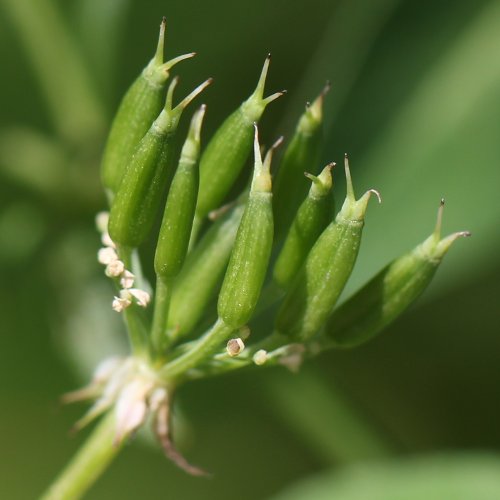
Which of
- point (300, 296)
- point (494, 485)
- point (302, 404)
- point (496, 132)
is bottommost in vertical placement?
point (494, 485)

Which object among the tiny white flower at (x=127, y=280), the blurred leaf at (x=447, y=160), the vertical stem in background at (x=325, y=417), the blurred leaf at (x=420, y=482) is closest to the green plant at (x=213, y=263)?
the tiny white flower at (x=127, y=280)

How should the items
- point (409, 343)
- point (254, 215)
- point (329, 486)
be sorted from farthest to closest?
point (409, 343) → point (329, 486) → point (254, 215)

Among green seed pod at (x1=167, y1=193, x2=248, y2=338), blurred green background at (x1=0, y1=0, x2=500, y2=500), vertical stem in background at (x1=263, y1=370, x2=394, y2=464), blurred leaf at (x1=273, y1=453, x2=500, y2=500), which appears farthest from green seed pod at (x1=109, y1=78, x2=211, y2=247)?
vertical stem in background at (x1=263, y1=370, x2=394, y2=464)

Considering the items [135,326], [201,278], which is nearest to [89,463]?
[135,326]

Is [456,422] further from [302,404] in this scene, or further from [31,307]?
[31,307]

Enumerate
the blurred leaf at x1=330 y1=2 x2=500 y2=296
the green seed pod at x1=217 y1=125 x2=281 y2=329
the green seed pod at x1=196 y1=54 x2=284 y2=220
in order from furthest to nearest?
the blurred leaf at x1=330 y1=2 x2=500 y2=296
the green seed pod at x1=196 y1=54 x2=284 y2=220
the green seed pod at x1=217 y1=125 x2=281 y2=329

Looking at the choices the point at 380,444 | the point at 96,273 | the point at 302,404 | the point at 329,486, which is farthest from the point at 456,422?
the point at 96,273

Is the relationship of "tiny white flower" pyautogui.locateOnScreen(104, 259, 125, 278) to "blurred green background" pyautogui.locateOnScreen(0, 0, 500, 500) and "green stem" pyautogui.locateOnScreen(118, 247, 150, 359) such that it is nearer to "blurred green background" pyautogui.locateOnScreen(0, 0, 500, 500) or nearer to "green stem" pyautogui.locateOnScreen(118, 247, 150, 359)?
"green stem" pyautogui.locateOnScreen(118, 247, 150, 359)
